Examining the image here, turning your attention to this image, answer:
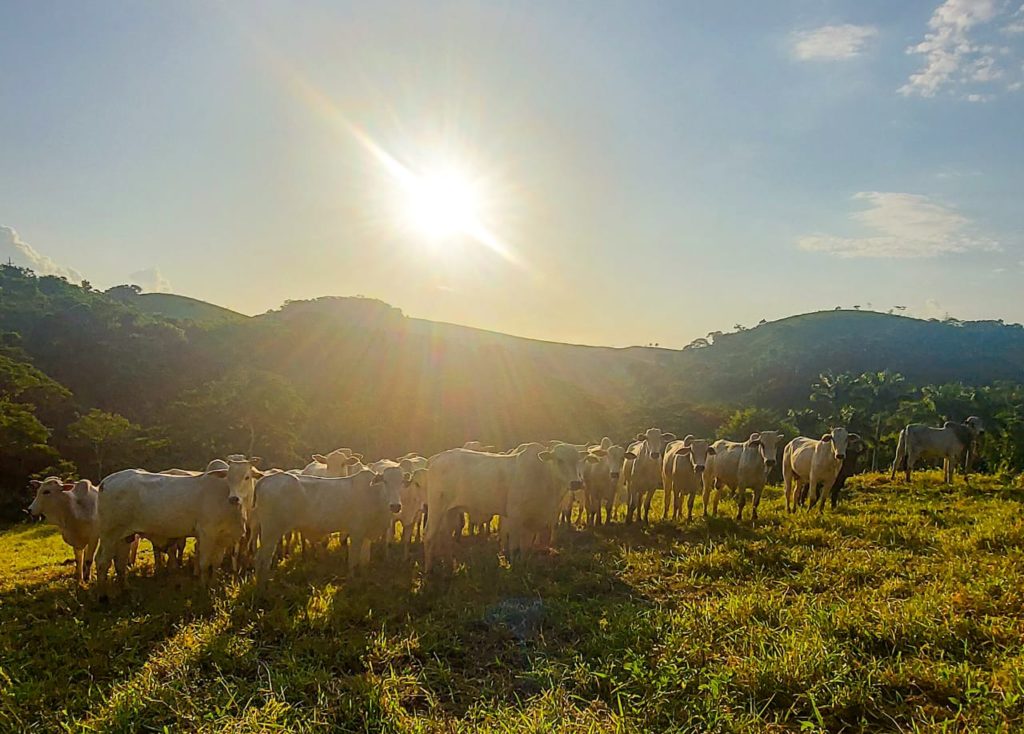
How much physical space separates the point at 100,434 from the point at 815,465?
37783mm

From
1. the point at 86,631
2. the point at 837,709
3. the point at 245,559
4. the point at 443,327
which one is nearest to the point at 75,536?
the point at 245,559

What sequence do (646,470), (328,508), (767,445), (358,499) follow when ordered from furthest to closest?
(646,470)
(767,445)
(358,499)
(328,508)

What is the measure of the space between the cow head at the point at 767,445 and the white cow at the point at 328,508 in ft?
27.5

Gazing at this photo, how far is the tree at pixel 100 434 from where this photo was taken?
37781mm

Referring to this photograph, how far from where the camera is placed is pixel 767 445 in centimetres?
1508

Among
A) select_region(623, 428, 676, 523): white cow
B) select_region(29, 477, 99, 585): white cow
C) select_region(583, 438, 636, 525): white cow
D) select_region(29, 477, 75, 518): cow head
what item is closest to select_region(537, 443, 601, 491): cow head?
select_region(583, 438, 636, 525): white cow

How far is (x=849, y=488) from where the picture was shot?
65.5 feet

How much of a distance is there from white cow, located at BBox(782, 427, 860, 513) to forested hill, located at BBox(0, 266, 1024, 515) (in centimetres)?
3237

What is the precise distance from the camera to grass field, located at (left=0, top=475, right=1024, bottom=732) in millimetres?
5016

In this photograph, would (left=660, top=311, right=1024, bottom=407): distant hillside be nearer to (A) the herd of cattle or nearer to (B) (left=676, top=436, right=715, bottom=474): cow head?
(B) (left=676, top=436, right=715, bottom=474): cow head

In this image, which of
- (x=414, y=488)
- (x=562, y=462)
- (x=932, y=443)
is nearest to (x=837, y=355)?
(x=932, y=443)

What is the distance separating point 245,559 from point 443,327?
94924 mm

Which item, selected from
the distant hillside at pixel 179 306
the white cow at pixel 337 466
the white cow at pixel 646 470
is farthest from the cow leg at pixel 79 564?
the distant hillside at pixel 179 306

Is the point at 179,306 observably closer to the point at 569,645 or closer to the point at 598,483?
the point at 598,483
